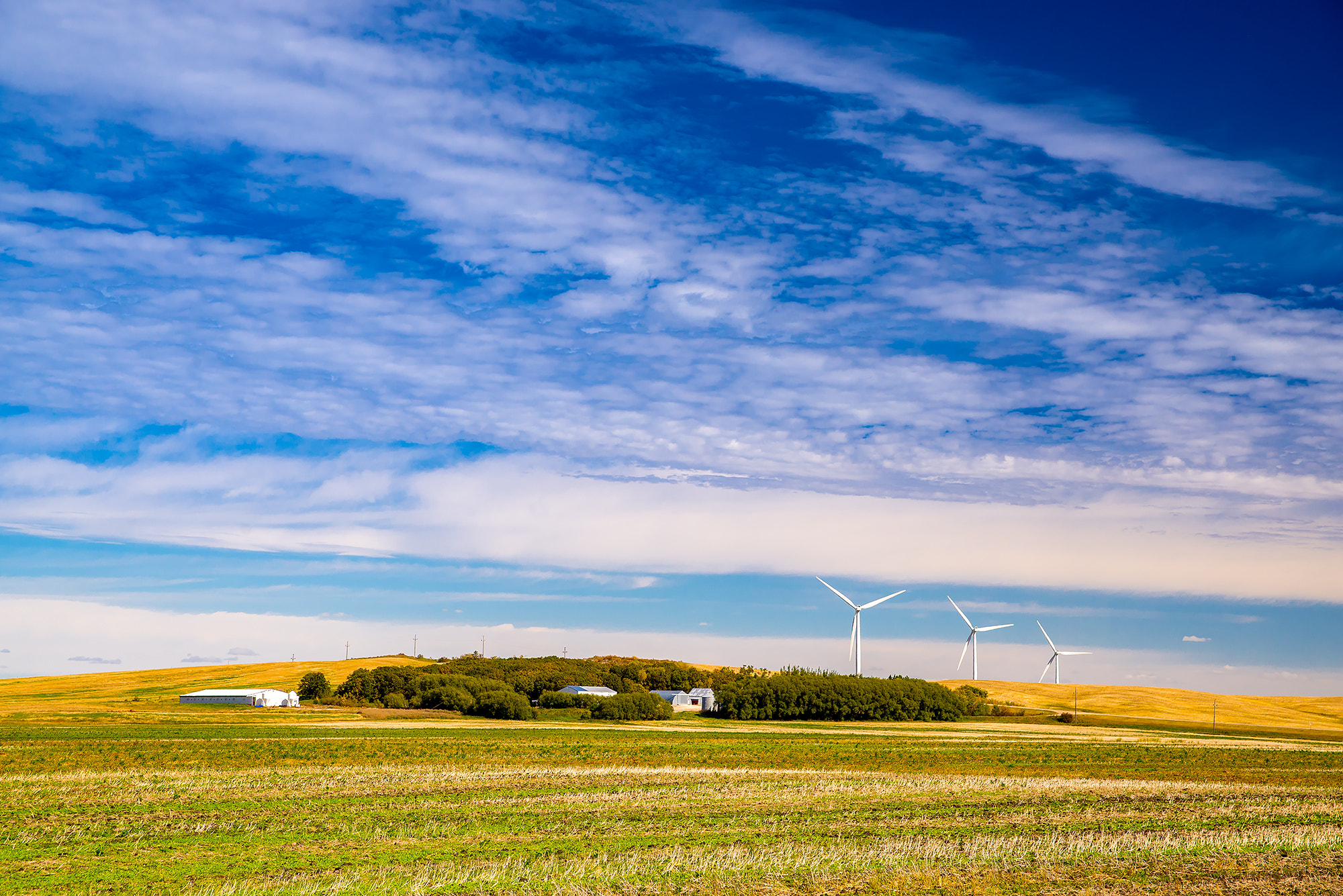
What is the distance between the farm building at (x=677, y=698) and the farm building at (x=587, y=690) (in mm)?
8556

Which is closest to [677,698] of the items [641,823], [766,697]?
[766,697]

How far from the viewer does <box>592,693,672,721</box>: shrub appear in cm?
14212

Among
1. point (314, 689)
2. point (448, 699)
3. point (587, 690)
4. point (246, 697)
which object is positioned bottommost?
point (246, 697)

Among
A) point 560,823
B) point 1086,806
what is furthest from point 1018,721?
point 560,823

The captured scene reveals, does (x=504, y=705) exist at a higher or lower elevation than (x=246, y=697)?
higher

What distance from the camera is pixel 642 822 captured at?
114 ft

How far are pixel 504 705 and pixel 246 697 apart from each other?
179 ft

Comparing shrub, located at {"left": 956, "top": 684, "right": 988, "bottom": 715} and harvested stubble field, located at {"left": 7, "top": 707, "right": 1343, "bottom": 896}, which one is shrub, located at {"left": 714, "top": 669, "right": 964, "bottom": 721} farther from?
harvested stubble field, located at {"left": 7, "top": 707, "right": 1343, "bottom": 896}

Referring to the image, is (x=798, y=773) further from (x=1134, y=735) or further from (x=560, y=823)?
(x=1134, y=735)

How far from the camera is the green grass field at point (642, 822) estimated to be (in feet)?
82.4

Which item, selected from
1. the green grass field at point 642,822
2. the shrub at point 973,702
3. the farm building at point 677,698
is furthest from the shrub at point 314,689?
the shrub at point 973,702

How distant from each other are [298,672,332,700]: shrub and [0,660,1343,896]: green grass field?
103 m

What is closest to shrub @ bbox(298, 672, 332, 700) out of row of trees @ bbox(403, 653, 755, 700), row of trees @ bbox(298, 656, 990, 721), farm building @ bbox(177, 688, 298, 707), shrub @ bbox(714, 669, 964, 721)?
farm building @ bbox(177, 688, 298, 707)

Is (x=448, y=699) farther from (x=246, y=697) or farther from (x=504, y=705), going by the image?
(x=246, y=697)
